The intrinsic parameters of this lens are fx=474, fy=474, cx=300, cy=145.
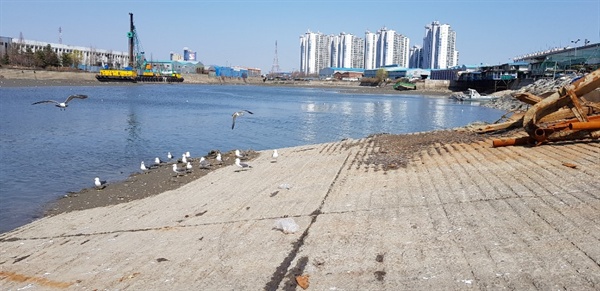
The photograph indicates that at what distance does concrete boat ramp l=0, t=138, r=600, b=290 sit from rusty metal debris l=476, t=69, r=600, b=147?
35 centimetres

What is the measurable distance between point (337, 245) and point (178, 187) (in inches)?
300

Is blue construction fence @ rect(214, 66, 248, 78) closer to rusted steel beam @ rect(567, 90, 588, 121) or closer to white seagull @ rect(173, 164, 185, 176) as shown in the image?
white seagull @ rect(173, 164, 185, 176)

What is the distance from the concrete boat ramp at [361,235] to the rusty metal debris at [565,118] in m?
0.35

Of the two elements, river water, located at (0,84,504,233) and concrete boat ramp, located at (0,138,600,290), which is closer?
concrete boat ramp, located at (0,138,600,290)

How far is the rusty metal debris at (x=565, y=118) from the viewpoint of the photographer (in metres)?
9.20

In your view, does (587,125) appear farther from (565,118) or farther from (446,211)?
(446,211)

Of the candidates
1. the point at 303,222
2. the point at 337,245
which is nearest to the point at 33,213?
the point at 303,222

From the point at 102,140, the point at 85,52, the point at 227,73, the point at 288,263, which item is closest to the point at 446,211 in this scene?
the point at 288,263

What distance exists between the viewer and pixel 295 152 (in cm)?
1619

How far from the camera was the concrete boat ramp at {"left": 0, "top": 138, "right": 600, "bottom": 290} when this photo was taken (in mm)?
4523

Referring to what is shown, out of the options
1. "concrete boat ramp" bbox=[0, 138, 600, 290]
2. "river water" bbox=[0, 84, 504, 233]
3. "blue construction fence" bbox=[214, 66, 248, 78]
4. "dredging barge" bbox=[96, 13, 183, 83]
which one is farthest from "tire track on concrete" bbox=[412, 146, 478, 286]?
"blue construction fence" bbox=[214, 66, 248, 78]

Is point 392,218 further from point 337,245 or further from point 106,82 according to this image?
point 106,82

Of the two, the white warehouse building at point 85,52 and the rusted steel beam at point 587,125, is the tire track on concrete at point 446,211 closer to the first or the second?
the rusted steel beam at point 587,125

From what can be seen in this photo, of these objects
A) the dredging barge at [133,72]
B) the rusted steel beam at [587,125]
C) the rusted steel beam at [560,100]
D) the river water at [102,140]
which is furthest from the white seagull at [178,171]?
the dredging barge at [133,72]
